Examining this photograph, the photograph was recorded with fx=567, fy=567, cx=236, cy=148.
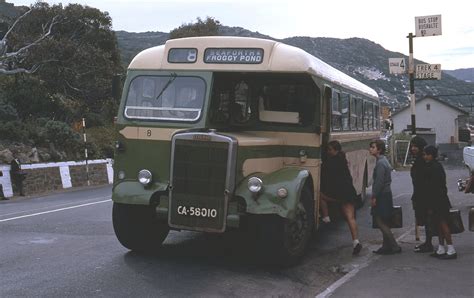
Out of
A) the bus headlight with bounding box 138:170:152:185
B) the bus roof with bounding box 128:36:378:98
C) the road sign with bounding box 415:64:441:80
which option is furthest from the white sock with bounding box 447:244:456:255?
the road sign with bounding box 415:64:441:80

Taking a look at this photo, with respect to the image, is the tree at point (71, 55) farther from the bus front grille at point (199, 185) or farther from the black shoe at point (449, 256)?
the black shoe at point (449, 256)

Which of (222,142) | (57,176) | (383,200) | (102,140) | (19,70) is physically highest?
(19,70)

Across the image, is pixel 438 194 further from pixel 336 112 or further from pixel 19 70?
pixel 19 70

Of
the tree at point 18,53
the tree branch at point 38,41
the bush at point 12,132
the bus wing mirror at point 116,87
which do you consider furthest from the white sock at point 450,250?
the tree branch at point 38,41

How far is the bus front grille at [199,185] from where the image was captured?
7082 mm

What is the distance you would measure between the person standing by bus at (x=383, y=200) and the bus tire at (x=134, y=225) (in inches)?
127

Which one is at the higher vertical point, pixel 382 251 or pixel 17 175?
pixel 17 175

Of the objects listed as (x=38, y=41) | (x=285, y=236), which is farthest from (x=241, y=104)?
(x=38, y=41)

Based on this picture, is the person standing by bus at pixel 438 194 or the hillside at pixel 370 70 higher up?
the hillside at pixel 370 70

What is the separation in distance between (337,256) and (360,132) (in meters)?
4.52

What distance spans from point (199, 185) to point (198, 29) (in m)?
41.8

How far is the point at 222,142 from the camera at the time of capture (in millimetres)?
7070

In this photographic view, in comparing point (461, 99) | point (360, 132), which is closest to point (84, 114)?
point (360, 132)

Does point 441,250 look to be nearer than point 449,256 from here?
No
